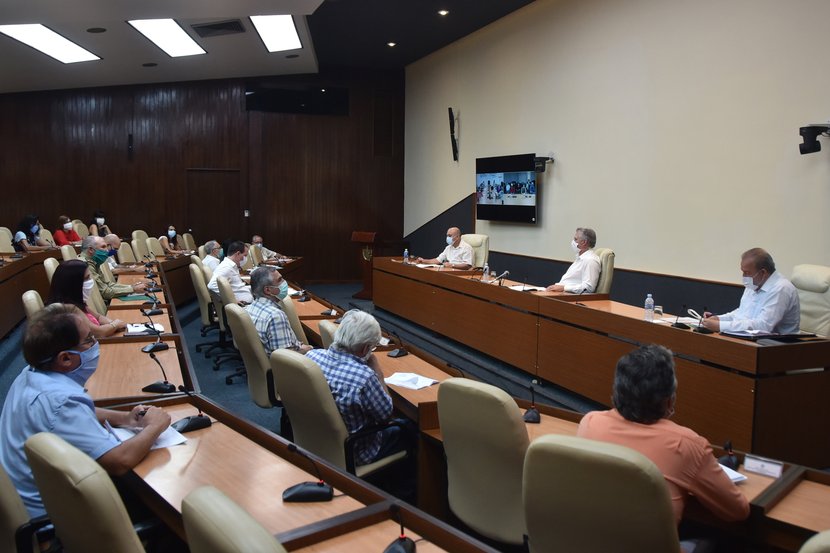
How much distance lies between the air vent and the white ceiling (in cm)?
9

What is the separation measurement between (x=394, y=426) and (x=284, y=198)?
986 centimetres

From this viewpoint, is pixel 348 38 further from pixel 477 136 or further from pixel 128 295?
pixel 128 295

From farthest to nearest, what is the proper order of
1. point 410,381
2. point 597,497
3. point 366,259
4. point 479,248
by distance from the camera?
point 366,259 → point 479,248 → point 410,381 → point 597,497

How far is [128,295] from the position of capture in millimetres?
5559

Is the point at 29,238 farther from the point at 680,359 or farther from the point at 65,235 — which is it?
the point at 680,359

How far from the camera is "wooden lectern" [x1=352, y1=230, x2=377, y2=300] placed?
10016 mm

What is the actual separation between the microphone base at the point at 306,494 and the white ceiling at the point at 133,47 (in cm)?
603

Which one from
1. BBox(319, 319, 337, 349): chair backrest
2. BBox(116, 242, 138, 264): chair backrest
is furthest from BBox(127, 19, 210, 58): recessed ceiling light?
BBox(319, 319, 337, 349): chair backrest

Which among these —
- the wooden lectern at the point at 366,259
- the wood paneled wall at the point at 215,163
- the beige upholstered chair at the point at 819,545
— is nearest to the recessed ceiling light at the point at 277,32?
the wood paneled wall at the point at 215,163

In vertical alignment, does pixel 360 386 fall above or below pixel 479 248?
below

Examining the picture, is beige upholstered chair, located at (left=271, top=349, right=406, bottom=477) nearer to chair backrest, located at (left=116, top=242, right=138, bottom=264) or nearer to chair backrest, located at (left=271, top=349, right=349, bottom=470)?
chair backrest, located at (left=271, top=349, right=349, bottom=470)

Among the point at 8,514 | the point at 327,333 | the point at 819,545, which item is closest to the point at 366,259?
the point at 327,333

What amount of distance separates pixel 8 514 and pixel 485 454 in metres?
1.46

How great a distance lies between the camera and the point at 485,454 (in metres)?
Result: 2.30
